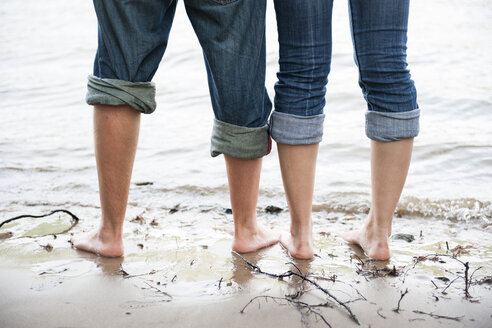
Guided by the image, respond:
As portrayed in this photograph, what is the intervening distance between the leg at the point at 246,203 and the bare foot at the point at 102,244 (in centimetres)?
47

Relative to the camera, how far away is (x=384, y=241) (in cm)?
193

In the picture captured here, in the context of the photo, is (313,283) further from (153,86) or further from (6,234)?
(6,234)

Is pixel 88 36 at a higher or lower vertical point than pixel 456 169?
higher

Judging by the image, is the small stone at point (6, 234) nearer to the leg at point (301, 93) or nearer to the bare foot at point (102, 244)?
the bare foot at point (102, 244)

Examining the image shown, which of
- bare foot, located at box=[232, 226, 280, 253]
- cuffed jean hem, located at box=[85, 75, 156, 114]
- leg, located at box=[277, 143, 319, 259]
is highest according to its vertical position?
cuffed jean hem, located at box=[85, 75, 156, 114]

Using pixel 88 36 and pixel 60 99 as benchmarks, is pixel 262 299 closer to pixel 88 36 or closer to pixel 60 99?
pixel 60 99

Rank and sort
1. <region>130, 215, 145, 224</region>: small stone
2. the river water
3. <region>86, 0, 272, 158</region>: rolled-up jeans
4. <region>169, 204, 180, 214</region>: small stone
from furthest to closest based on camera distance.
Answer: <region>169, 204, 180, 214</region>: small stone → the river water → <region>130, 215, 145, 224</region>: small stone → <region>86, 0, 272, 158</region>: rolled-up jeans

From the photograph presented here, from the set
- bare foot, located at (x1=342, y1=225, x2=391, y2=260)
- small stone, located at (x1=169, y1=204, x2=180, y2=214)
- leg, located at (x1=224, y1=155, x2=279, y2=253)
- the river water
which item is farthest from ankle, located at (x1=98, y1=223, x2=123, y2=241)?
bare foot, located at (x1=342, y1=225, x2=391, y2=260)

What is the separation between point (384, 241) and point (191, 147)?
2.41 metres

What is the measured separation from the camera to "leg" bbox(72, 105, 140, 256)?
1731 mm

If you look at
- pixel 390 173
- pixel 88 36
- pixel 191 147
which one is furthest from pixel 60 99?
pixel 390 173

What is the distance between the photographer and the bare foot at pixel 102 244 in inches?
74.9

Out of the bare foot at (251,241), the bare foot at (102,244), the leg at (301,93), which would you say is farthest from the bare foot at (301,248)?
the bare foot at (102,244)

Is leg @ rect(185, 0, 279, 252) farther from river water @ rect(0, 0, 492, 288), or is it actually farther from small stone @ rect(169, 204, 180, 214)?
small stone @ rect(169, 204, 180, 214)
